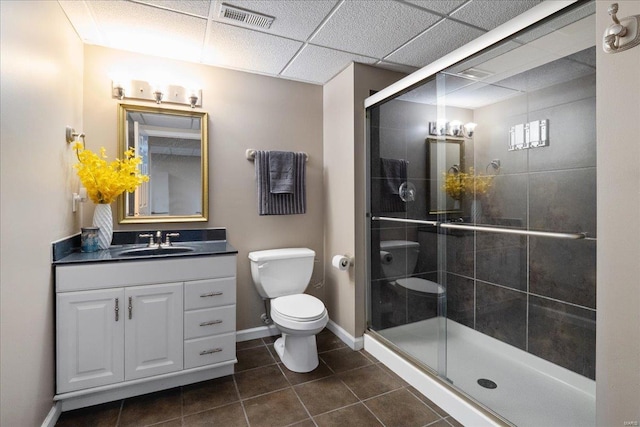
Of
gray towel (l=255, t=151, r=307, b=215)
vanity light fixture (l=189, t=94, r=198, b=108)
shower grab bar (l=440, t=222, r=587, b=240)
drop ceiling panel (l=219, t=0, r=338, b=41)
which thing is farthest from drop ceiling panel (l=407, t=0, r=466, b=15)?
vanity light fixture (l=189, t=94, r=198, b=108)

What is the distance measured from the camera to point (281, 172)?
8.61 ft

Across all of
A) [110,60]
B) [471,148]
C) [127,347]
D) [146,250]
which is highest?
[110,60]

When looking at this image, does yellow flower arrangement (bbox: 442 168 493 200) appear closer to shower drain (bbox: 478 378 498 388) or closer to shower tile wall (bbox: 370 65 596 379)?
shower tile wall (bbox: 370 65 596 379)

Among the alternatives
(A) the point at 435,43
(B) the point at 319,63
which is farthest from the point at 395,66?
(B) the point at 319,63

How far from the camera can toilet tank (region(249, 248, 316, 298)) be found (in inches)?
94.1

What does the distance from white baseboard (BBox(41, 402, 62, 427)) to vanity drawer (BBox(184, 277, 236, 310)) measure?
77 cm

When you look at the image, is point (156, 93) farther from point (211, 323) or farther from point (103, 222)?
point (211, 323)

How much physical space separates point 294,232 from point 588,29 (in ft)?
7.27

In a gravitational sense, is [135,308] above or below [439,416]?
above

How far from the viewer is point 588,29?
127 centimetres

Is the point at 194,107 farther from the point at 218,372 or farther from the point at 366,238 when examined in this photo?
the point at 218,372

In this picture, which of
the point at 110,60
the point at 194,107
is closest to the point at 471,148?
the point at 194,107

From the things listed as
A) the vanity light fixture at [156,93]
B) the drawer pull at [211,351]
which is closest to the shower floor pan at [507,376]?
the drawer pull at [211,351]

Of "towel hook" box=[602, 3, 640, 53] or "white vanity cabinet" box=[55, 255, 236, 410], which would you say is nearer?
"towel hook" box=[602, 3, 640, 53]
